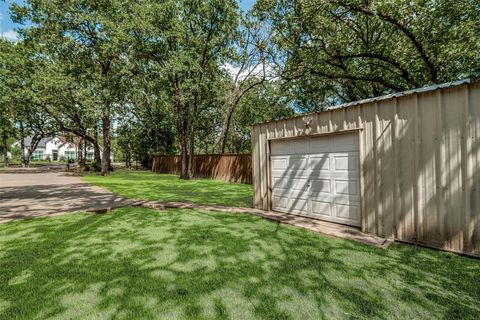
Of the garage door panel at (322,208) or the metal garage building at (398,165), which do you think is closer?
the metal garage building at (398,165)

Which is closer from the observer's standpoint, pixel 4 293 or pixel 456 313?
pixel 456 313

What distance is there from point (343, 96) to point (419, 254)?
1471cm

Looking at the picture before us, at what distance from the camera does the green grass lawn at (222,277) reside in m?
2.64

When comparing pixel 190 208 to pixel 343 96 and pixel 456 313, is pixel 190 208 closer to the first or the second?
pixel 456 313

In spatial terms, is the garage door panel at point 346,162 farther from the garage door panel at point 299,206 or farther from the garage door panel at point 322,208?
the garage door panel at point 299,206

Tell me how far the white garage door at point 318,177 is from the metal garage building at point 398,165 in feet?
0.08

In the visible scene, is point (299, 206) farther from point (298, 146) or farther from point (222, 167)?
point (222, 167)

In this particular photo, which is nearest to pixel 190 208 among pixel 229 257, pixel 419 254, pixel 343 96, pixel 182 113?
pixel 229 257

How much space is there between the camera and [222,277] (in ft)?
10.9

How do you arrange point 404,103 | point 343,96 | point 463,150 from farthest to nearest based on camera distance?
point 343,96, point 404,103, point 463,150

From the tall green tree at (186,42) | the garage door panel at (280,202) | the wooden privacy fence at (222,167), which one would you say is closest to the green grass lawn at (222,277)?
the garage door panel at (280,202)

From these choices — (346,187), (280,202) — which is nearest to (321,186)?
(346,187)

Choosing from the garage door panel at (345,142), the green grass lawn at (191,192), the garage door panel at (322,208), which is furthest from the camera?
the green grass lawn at (191,192)

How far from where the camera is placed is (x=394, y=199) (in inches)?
185
